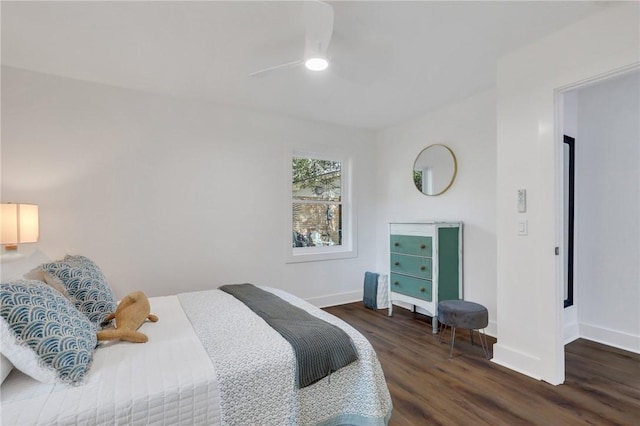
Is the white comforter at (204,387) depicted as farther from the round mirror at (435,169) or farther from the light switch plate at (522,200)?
the round mirror at (435,169)

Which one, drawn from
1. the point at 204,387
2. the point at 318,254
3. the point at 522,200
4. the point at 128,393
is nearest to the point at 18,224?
the point at 128,393

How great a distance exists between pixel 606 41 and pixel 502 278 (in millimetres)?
1698

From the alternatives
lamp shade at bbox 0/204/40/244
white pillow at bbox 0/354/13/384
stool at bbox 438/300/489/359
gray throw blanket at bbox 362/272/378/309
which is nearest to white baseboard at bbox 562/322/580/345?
stool at bbox 438/300/489/359

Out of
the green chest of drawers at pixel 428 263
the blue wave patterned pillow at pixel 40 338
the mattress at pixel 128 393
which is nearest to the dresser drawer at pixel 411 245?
the green chest of drawers at pixel 428 263

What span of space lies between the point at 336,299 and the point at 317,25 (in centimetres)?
325

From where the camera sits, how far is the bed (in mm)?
1095

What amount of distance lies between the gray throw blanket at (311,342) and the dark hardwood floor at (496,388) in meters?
0.63

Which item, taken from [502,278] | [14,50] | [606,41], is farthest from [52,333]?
[606,41]

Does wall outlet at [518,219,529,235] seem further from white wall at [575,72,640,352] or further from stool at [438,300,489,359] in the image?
white wall at [575,72,640,352]

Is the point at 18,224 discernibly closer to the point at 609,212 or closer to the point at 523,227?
the point at 523,227

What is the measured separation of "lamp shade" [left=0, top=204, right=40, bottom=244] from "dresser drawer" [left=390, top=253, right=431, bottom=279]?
3314 millimetres

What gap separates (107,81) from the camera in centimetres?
286

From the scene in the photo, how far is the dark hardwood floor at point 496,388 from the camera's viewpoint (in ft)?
5.97

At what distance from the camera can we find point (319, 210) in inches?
167
